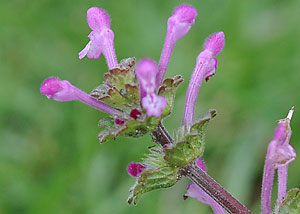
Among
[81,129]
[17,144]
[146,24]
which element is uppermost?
[146,24]

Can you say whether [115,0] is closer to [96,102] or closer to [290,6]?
[290,6]

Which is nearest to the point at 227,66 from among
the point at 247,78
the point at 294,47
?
the point at 247,78

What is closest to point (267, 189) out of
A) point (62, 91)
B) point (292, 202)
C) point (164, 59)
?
point (292, 202)

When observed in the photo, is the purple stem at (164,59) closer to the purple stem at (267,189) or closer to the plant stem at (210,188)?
the plant stem at (210,188)

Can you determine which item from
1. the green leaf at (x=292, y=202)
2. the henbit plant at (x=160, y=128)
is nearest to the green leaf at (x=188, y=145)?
the henbit plant at (x=160, y=128)

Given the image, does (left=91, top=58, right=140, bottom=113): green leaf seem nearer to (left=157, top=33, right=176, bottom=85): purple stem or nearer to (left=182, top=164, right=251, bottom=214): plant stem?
(left=157, top=33, right=176, bottom=85): purple stem

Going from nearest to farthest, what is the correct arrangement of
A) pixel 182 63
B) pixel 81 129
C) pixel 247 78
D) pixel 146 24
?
pixel 81 129, pixel 247 78, pixel 182 63, pixel 146 24
